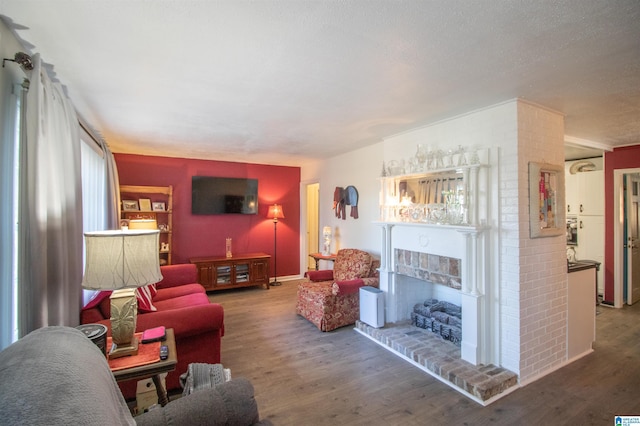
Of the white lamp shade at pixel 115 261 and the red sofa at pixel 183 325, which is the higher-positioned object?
the white lamp shade at pixel 115 261

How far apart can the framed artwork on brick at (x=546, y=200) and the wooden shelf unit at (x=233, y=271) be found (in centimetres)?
428

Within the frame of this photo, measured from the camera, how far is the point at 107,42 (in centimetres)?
174

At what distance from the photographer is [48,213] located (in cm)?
182

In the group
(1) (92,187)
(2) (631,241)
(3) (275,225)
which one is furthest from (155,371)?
(2) (631,241)

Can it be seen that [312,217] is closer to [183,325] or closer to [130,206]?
[130,206]

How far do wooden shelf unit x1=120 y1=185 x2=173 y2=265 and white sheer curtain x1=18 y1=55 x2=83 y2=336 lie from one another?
2839mm

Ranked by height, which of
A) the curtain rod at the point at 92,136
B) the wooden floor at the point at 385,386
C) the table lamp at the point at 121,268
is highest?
the curtain rod at the point at 92,136

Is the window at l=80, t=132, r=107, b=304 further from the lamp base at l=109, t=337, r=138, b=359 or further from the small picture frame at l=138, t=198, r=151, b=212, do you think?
the lamp base at l=109, t=337, r=138, b=359

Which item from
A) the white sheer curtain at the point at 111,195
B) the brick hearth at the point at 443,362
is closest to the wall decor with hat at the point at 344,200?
the brick hearth at the point at 443,362

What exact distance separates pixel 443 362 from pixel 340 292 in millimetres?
1342

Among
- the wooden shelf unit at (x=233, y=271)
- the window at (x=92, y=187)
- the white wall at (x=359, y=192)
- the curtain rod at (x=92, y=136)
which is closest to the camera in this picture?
the curtain rod at (x=92, y=136)

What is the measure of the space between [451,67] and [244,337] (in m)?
3.37

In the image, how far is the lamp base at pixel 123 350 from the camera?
1768 millimetres

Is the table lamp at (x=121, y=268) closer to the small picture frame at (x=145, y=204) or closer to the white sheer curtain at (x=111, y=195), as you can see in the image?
the white sheer curtain at (x=111, y=195)
